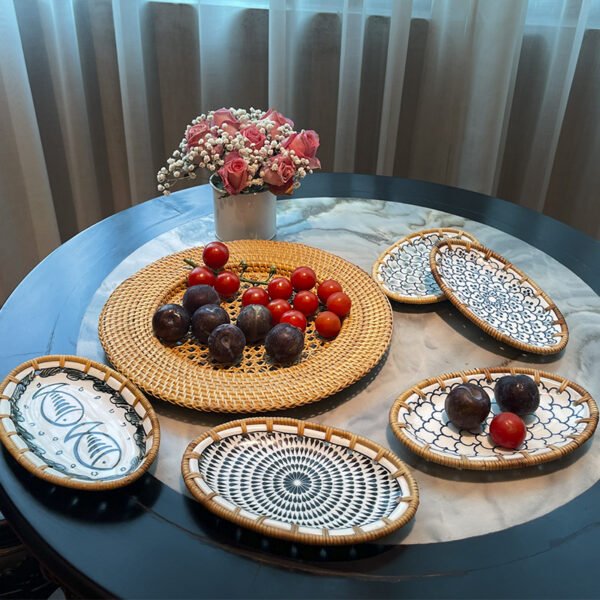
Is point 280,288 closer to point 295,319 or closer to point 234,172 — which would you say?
point 295,319

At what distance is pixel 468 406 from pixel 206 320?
364mm

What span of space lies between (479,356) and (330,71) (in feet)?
3.88

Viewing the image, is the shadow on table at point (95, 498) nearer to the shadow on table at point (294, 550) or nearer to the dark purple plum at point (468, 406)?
the shadow on table at point (294, 550)

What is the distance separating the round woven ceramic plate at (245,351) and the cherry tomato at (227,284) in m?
0.02

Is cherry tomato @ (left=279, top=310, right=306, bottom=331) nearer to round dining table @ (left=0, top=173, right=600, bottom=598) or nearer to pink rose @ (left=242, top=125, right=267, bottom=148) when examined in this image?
round dining table @ (left=0, top=173, right=600, bottom=598)

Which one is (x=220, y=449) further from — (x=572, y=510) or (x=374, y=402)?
(x=572, y=510)

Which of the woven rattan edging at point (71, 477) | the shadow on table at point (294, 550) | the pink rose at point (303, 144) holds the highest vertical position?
the pink rose at point (303, 144)

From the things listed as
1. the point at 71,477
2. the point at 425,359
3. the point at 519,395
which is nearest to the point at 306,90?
the point at 425,359

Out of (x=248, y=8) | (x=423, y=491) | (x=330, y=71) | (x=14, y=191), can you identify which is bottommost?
(x=14, y=191)

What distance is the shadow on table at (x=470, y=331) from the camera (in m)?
0.91

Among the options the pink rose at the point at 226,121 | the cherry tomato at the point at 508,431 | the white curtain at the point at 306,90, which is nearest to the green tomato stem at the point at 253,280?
the pink rose at the point at 226,121

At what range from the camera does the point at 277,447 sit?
729 millimetres

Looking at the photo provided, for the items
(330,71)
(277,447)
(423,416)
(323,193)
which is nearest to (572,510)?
(423,416)

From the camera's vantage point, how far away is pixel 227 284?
1.00m
